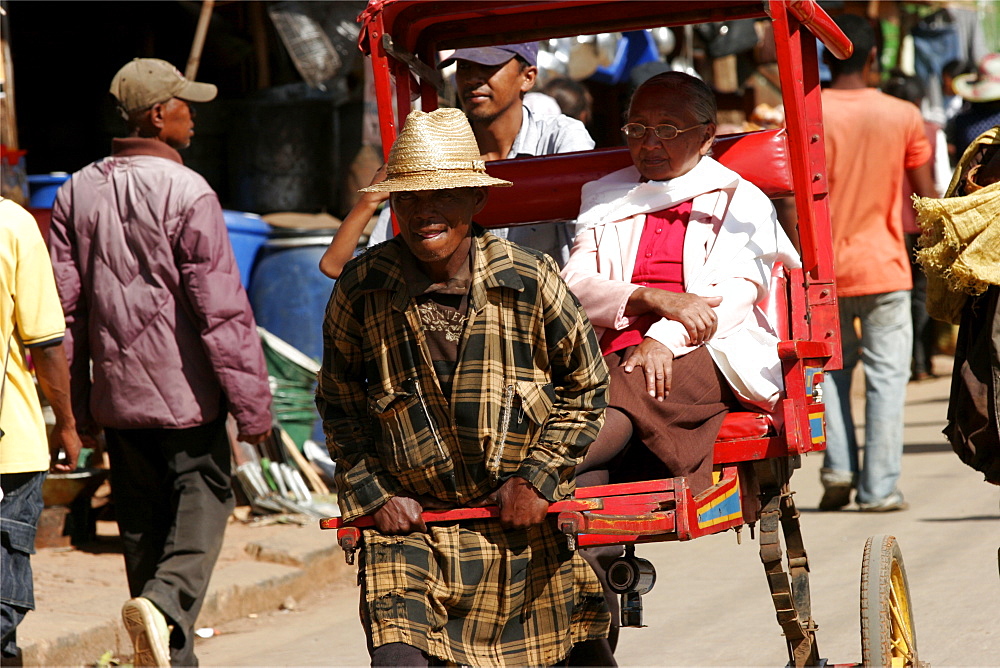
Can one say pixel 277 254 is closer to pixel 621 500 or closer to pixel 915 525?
pixel 915 525

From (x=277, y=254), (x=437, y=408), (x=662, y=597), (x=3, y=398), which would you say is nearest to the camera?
(x=437, y=408)

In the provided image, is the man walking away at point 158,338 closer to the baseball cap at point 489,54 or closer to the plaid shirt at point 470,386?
the baseball cap at point 489,54

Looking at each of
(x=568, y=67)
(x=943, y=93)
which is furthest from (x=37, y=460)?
(x=943, y=93)

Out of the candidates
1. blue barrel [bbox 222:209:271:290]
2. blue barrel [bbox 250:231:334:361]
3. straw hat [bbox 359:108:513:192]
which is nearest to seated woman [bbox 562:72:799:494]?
straw hat [bbox 359:108:513:192]

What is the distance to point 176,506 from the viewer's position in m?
4.96

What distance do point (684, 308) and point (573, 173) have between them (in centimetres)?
90

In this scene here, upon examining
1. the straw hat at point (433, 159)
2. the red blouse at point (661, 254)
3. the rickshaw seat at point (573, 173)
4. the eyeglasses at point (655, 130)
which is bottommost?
the red blouse at point (661, 254)

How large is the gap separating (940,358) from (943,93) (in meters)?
3.15

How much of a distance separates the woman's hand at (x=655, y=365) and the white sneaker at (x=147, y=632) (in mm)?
2022

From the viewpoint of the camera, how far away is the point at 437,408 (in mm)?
3137

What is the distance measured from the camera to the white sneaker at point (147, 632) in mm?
4566

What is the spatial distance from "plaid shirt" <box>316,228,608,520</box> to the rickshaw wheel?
1.05 m

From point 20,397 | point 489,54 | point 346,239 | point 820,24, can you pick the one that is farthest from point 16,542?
point 820,24

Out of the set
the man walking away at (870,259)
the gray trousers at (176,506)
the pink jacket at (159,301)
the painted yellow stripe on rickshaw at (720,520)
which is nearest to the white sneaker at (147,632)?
the gray trousers at (176,506)
